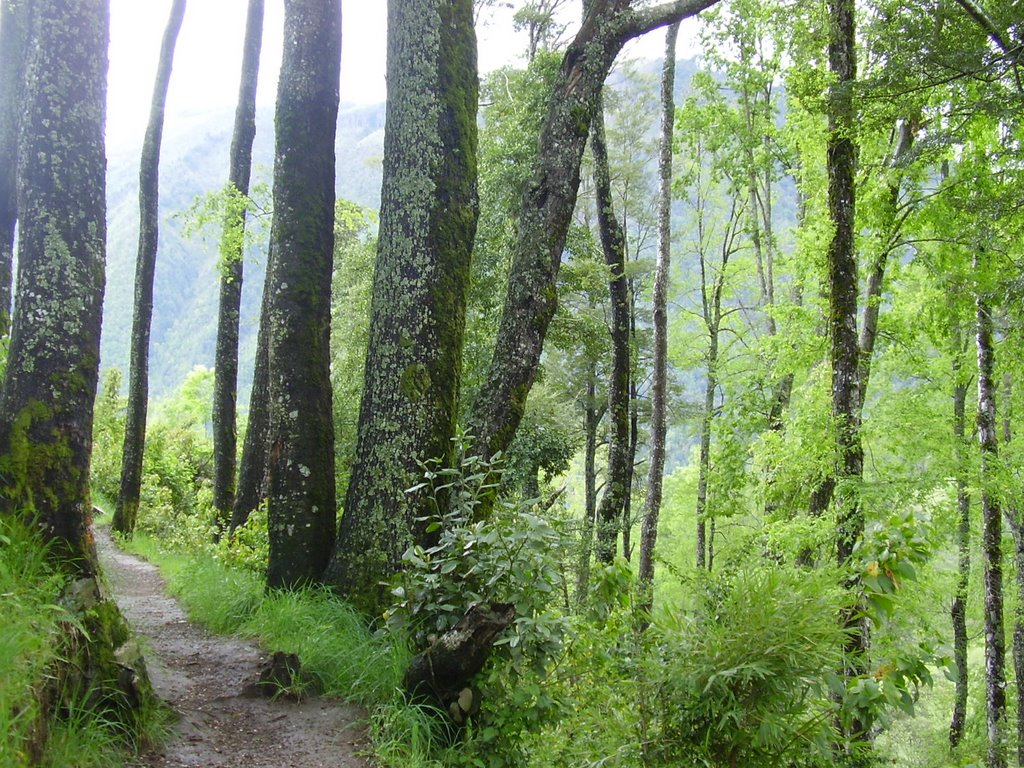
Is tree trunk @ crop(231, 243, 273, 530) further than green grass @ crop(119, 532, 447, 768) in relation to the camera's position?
Yes

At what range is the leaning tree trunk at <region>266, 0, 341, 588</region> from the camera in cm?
538

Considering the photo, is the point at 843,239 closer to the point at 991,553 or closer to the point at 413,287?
the point at 413,287

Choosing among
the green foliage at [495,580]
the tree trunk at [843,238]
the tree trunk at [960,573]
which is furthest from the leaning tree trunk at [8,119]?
the tree trunk at [960,573]

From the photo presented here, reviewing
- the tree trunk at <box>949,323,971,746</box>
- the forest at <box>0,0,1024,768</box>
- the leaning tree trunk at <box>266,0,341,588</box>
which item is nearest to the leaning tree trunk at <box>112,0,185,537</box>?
the forest at <box>0,0,1024,768</box>

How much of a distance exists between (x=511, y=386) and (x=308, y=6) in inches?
134

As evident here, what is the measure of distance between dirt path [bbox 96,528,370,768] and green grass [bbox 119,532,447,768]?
0.11 m

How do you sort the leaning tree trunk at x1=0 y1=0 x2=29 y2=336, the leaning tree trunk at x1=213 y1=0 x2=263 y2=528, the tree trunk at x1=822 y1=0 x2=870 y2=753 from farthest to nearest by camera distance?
the leaning tree trunk at x1=213 y1=0 x2=263 y2=528 → the leaning tree trunk at x1=0 y1=0 x2=29 y2=336 → the tree trunk at x1=822 y1=0 x2=870 y2=753

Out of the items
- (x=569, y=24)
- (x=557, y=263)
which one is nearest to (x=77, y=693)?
(x=557, y=263)

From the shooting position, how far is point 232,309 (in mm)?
11422

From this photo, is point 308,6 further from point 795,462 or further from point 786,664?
point 795,462

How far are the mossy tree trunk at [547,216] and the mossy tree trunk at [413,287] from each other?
370 mm

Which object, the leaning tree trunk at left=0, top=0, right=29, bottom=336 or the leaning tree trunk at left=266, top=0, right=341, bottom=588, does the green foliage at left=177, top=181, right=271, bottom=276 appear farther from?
the leaning tree trunk at left=266, top=0, right=341, bottom=588

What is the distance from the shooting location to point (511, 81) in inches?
608

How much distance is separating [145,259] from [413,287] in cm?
894
